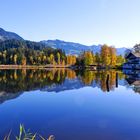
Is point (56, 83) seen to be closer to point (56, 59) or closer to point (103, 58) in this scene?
point (103, 58)

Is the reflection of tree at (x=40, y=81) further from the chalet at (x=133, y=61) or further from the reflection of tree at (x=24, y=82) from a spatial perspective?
the chalet at (x=133, y=61)

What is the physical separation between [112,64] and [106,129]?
116m

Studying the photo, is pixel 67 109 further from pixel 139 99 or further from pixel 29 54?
pixel 29 54

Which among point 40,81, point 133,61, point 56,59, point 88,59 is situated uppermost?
point 56,59

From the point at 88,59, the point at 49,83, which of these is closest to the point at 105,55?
the point at 88,59

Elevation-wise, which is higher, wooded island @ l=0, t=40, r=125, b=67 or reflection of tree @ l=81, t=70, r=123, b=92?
wooded island @ l=0, t=40, r=125, b=67

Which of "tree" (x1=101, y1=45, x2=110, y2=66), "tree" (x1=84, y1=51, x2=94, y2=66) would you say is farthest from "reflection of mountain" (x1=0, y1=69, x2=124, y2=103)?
"tree" (x1=84, y1=51, x2=94, y2=66)

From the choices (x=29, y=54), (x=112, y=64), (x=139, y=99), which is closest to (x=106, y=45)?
(x=112, y=64)

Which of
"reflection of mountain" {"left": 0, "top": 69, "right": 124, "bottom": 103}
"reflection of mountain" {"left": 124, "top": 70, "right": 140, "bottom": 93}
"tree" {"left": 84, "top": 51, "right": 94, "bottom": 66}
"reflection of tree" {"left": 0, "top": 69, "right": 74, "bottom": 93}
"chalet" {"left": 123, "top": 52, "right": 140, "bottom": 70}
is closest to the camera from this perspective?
"reflection of mountain" {"left": 0, "top": 69, "right": 124, "bottom": 103}

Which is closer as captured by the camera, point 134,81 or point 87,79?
point 134,81

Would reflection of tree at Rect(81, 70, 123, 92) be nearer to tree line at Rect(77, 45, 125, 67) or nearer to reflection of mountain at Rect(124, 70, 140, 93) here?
reflection of mountain at Rect(124, 70, 140, 93)

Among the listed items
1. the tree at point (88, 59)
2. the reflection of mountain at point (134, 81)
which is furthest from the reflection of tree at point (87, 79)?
the tree at point (88, 59)

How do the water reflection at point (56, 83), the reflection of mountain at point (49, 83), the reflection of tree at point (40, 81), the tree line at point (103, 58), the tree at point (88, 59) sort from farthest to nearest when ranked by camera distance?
the tree at point (88, 59), the tree line at point (103, 58), the reflection of tree at point (40, 81), the water reflection at point (56, 83), the reflection of mountain at point (49, 83)

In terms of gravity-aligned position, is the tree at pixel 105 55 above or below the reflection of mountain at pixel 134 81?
above
